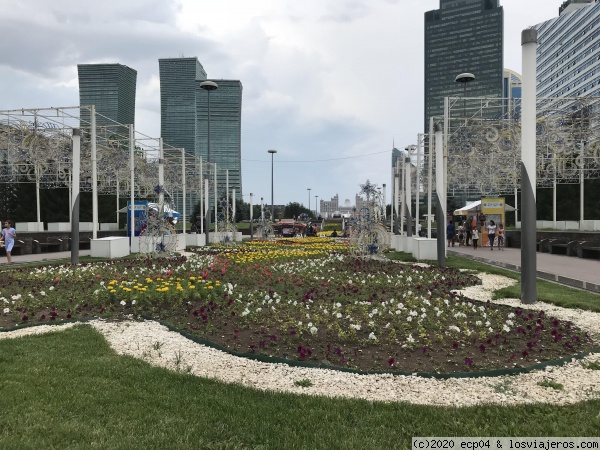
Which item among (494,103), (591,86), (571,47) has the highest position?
(571,47)

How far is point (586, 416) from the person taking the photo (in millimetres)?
3674

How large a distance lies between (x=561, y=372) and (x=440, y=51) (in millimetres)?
90544

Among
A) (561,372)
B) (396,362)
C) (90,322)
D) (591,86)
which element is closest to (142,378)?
(396,362)

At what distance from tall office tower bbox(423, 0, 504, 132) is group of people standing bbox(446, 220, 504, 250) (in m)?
30.3

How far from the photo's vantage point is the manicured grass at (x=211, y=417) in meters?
3.30

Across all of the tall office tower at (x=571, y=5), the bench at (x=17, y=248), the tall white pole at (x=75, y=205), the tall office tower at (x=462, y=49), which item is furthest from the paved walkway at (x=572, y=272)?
the tall office tower at (x=571, y=5)

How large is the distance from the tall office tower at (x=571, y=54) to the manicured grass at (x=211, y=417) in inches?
3962

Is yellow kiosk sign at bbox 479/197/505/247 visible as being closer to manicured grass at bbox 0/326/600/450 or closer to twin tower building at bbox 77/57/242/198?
twin tower building at bbox 77/57/242/198

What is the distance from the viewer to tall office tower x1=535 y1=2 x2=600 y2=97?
3538 inches

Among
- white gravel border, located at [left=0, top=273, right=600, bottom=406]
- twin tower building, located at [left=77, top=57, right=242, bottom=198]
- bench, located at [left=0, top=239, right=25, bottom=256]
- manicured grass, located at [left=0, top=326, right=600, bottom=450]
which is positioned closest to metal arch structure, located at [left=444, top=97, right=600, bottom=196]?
white gravel border, located at [left=0, top=273, right=600, bottom=406]

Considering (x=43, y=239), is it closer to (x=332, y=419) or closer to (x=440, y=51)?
(x=332, y=419)

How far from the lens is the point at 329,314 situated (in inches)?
291

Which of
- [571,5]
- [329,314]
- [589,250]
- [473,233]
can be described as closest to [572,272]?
[589,250]

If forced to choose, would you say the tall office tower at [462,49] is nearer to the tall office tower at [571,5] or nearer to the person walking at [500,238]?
the tall office tower at [571,5]
